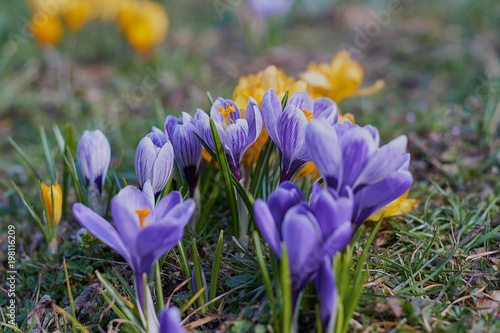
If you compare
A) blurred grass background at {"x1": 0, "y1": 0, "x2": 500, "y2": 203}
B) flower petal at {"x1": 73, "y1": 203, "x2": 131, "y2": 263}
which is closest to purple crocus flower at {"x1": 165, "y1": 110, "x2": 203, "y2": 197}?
flower petal at {"x1": 73, "y1": 203, "x2": 131, "y2": 263}

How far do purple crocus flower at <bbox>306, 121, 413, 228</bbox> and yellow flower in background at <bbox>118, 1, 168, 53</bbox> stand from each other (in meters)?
3.34

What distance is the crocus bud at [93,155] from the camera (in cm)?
141

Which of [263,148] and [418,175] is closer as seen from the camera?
[263,148]

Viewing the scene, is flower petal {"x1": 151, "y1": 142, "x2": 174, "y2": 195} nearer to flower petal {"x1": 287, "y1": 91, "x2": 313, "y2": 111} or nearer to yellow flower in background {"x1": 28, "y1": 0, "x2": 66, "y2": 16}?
flower petal {"x1": 287, "y1": 91, "x2": 313, "y2": 111}

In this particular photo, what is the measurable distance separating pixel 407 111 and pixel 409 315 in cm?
187

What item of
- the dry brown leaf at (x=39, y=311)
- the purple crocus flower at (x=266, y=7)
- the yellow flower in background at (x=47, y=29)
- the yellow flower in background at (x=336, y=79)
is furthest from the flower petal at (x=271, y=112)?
the purple crocus flower at (x=266, y=7)

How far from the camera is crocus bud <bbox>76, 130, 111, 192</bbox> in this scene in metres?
1.41

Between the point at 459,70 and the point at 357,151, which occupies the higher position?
the point at 357,151

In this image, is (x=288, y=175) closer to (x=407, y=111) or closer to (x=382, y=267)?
(x=382, y=267)

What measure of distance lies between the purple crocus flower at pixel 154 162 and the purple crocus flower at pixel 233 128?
117 mm

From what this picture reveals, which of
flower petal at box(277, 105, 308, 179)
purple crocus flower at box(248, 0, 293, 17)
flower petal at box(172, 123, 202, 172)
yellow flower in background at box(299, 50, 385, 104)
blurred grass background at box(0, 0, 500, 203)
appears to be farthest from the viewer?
purple crocus flower at box(248, 0, 293, 17)

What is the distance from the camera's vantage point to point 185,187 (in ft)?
4.65

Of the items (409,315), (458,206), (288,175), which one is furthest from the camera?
(458,206)

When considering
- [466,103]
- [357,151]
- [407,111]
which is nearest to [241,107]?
[357,151]
